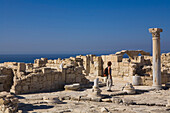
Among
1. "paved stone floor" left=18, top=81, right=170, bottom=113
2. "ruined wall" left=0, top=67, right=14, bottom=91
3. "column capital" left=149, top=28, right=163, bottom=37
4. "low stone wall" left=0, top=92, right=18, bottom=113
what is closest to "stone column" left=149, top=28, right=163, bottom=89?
"column capital" left=149, top=28, right=163, bottom=37

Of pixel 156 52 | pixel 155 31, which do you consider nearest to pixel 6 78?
pixel 156 52

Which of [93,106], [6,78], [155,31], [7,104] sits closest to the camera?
[7,104]

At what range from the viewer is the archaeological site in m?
8.16

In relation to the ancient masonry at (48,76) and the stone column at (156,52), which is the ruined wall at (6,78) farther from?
the stone column at (156,52)

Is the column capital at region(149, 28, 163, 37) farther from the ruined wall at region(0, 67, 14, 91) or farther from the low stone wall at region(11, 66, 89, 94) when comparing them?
the ruined wall at region(0, 67, 14, 91)

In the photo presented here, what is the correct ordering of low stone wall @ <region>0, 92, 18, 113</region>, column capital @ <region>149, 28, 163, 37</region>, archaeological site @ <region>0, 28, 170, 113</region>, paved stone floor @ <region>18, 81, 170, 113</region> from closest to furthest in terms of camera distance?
low stone wall @ <region>0, 92, 18, 113</region> < paved stone floor @ <region>18, 81, 170, 113</region> < archaeological site @ <region>0, 28, 170, 113</region> < column capital @ <region>149, 28, 163, 37</region>

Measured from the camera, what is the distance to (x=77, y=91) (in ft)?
39.9

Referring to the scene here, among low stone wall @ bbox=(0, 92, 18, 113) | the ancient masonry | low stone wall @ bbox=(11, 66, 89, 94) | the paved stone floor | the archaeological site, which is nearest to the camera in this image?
low stone wall @ bbox=(0, 92, 18, 113)

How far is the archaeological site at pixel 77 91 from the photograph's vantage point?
816 centimetres

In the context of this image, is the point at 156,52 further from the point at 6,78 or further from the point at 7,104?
the point at 7,104

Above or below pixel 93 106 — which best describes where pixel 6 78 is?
above

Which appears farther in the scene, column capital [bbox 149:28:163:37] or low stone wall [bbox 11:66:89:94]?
column capital [bbox 149:28:163:37]

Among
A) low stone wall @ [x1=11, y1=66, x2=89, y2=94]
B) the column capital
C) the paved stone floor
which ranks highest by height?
the column capital

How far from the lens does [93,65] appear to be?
850 inches
